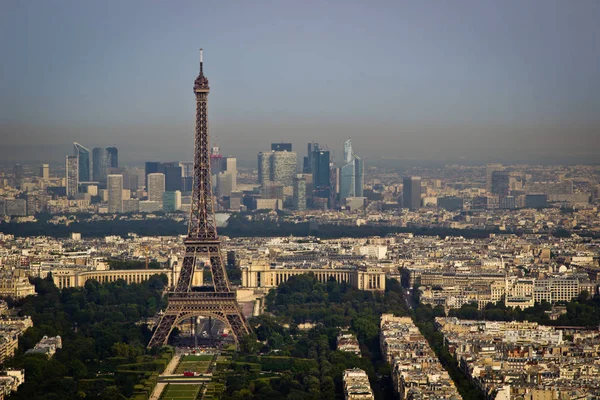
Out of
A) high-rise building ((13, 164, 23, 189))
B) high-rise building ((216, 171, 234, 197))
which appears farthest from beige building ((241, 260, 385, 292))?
high-rise building ((216, 171, 234, 197))

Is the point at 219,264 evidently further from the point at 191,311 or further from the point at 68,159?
the point at 68,159

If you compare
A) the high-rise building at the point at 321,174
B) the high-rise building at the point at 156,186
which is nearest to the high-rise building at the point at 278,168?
the high-rise building at the point at 321,174

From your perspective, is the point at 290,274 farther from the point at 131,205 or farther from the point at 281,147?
the point at 281,147

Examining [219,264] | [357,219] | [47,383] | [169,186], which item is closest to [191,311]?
[219,264]

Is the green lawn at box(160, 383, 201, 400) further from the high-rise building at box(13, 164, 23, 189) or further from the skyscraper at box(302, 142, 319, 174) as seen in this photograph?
the skyscraper at box(302, 142, 319, 174)

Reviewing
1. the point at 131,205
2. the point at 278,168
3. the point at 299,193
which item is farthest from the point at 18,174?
the point at 278,168

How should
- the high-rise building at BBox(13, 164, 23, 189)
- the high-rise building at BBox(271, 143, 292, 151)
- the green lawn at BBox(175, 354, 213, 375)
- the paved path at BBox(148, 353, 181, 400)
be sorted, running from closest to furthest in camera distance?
the paved path at BBox(148, 353, 181, 400)
the green lawn at BBox(175, 354, 213, 375)
the high-rise building at BBox(13, 164, 23, 189)
the high-rise building at BBox(271, 143, 292, 151)
